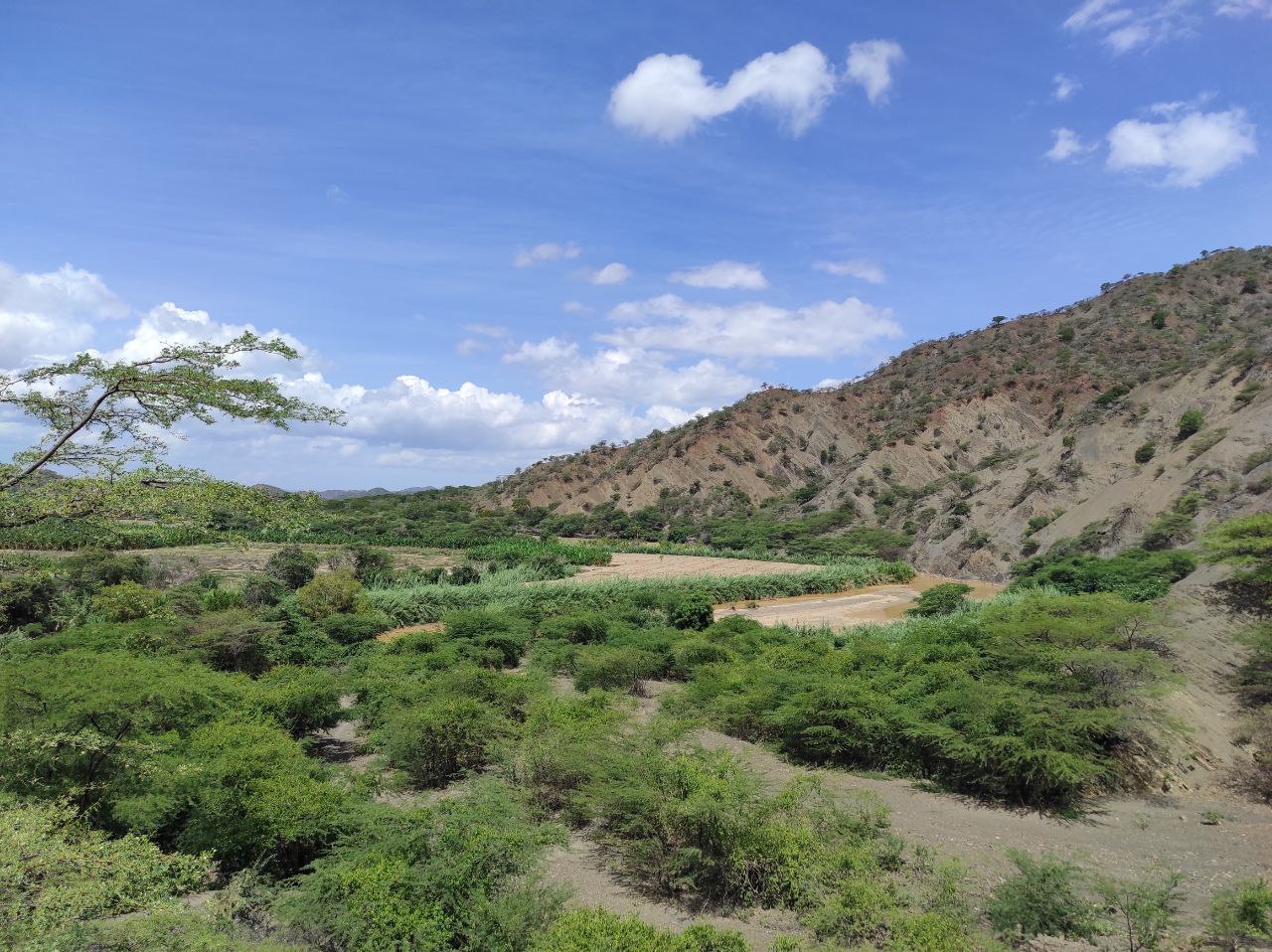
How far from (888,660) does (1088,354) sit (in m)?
73.9

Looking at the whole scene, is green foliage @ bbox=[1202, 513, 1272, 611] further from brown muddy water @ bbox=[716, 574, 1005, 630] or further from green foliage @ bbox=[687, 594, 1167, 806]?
brown muddy water @ bbox=[716, 574, 1005, 630]

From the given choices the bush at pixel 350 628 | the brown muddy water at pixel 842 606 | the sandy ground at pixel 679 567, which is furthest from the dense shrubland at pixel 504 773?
the sandy ground at pixel 679 567

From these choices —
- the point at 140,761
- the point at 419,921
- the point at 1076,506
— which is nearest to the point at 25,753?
the point at 140,761

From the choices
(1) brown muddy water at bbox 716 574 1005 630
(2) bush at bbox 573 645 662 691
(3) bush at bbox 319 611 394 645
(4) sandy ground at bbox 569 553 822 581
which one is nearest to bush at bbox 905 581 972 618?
(1) brown muddy water at bbox 716 574 1005 630

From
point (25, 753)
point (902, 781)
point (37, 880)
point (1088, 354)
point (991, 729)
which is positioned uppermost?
point (1088, 354)

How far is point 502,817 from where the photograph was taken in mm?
9969

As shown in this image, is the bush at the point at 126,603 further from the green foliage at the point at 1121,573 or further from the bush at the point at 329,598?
the green foliage at the point at 1121,573

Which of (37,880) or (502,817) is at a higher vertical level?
(37,880)

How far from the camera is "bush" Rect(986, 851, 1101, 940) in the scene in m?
8.43

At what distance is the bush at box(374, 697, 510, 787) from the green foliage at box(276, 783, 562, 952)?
13.9ft

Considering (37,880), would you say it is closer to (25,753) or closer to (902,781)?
(25,753)

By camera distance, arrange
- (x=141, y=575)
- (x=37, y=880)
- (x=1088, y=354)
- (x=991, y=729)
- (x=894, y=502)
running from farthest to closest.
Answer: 1. (x=1088, y=354)
2. (x=894, y=502)
3. (x=141, y=575)
4. (x=991, y=729)
5. (x=37, y=880)

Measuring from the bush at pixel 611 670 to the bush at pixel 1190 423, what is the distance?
4191cm

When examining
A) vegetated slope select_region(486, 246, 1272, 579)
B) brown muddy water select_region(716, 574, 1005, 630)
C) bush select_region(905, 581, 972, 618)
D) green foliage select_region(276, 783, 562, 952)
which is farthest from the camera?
vegetated slope select_region(486, 246, 1272, 579)
